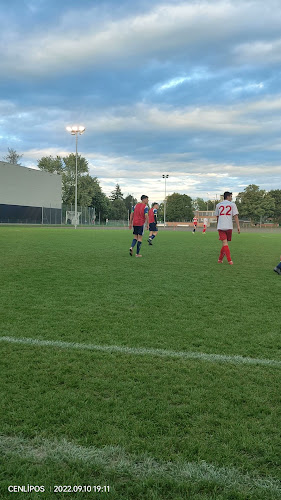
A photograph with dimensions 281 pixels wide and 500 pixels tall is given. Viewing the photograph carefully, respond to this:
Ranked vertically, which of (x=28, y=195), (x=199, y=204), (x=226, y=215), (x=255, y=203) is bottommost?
(x=226, y=215)

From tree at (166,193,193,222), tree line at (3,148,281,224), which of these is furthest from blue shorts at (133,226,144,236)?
tree at (166,193,193,222)

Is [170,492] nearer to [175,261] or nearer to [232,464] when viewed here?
[232,464]

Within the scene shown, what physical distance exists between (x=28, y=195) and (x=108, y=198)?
44970 mm

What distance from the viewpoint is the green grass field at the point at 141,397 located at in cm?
192

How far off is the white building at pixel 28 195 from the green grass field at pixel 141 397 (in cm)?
4265

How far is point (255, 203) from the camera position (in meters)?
93.1

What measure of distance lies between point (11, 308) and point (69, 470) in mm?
3554

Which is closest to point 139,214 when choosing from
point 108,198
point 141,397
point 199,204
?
point 141,397

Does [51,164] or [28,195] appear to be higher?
[51,164]

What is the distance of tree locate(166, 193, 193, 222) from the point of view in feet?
389

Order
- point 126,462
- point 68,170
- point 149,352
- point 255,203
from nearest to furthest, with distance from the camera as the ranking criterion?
point 126,462 → point 149,352 → point 68,170 → point 255,203

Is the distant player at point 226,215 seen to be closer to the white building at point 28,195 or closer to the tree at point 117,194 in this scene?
the white building at point 28,195

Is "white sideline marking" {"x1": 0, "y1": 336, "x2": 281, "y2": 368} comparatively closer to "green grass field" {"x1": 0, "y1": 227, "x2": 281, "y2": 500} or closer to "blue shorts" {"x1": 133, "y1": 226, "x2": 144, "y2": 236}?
"green grass field" {"x1": 0, "y1": 227, "x2": 281, "y2": 500}

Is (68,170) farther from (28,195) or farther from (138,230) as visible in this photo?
(138,230)
